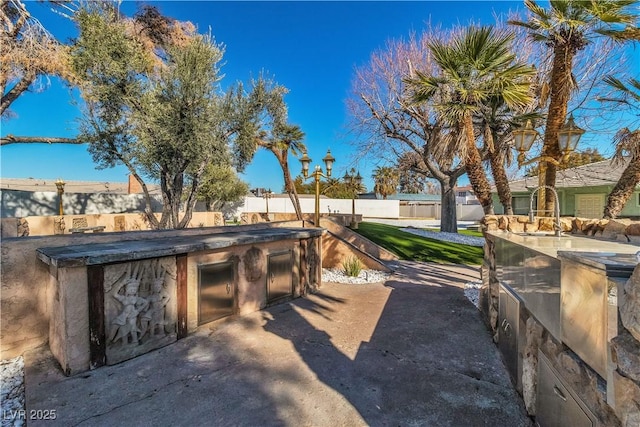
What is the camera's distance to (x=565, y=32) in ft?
19.7

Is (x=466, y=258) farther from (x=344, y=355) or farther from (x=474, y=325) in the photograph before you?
(x=344, y=355)

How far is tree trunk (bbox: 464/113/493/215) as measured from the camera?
6.80 meters

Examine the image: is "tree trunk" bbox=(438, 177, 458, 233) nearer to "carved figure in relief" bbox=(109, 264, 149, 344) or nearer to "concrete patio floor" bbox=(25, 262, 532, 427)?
"concrete patio floor" bbox=(25, 262, 532, 427)

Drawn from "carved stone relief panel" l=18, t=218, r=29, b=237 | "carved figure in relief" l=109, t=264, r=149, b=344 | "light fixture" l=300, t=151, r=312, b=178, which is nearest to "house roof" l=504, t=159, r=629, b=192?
"light fixture" l=300, t=151, r=312, b=178

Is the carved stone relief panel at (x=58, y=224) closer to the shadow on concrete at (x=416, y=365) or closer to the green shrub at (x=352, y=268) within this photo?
the shadow on concrete at (x=416, y=365)

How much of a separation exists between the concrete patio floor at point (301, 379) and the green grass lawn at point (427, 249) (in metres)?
6.04

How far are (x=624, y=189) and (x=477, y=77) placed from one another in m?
4.03

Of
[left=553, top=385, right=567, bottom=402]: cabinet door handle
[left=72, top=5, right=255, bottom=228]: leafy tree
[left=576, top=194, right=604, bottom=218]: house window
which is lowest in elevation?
[left=553, top=385, right=567, bottom=402]: cabinet door handle

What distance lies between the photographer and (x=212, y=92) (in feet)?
24.0

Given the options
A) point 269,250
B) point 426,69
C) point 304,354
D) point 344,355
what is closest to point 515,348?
point 344,355

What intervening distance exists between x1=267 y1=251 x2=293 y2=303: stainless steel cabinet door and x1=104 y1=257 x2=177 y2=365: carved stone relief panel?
1.98m

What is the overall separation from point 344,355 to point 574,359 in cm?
267

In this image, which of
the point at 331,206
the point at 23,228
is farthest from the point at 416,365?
the point at 331,206

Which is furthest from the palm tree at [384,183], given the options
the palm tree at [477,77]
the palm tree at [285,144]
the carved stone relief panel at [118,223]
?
the palm tree at [477,77]
